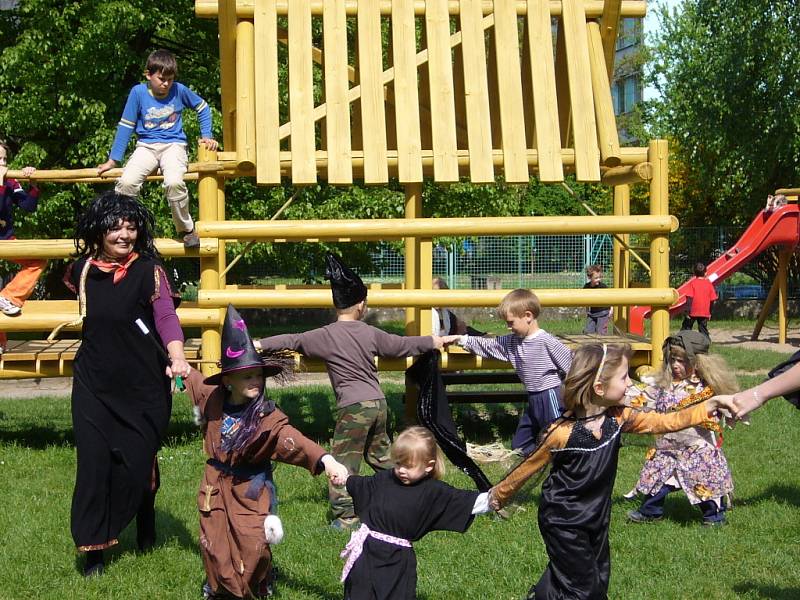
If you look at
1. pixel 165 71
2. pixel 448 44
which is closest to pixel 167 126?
pixel 165 71

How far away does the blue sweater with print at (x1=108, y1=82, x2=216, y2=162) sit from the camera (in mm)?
8422

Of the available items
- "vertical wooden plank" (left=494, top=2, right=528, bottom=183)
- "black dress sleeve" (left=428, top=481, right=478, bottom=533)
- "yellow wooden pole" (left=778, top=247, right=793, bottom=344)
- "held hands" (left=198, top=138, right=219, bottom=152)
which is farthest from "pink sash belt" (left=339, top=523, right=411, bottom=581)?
"yellow wooden pole" (left=778, top=247, right=793, bottom=344)

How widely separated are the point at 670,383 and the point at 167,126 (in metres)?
4.66

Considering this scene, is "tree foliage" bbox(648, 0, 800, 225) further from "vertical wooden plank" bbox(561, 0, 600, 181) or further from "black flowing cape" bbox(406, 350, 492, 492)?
"black flowing cape" bbox(406, 350, 492, 492)

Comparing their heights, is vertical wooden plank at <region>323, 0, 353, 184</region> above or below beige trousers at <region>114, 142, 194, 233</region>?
above

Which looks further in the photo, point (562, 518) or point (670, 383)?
point (670, 383)

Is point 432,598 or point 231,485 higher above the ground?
point 231,485

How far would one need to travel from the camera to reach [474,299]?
8.20 meters

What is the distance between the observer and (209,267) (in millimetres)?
8688

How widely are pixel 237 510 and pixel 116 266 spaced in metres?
1.62

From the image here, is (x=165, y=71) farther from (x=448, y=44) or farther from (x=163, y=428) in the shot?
(x=163, y=428)

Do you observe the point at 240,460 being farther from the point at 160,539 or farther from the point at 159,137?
the point at 159,137

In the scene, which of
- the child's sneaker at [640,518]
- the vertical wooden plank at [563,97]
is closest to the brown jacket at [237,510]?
the child's sneaker at [640,518]

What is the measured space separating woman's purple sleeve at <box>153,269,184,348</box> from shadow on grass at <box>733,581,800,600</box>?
3.43 metres
